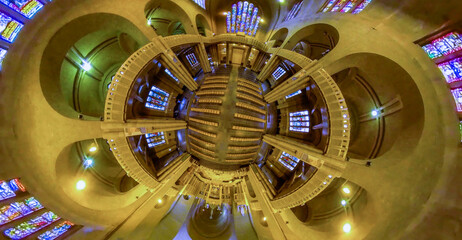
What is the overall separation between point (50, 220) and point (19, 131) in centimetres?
392

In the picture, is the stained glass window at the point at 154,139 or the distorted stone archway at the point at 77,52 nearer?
the distorted stone archway at the point at 77,52

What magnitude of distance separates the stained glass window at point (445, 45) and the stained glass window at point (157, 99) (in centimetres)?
1234

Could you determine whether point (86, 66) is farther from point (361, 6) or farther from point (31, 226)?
point (361, 6)

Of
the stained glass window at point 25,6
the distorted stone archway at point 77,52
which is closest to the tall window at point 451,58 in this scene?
the distorted stone archway at point 77,52

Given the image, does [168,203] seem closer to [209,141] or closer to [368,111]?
[209,141]

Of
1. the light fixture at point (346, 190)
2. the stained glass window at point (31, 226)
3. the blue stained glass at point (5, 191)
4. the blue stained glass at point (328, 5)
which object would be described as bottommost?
the stained glass window at point (31, 226)

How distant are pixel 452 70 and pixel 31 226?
1726 cm

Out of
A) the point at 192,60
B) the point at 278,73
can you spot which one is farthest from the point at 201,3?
the point at 278,73

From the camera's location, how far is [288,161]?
30.6 ft

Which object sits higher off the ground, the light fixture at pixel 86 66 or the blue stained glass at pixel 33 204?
the light fixture at pixel 86 66

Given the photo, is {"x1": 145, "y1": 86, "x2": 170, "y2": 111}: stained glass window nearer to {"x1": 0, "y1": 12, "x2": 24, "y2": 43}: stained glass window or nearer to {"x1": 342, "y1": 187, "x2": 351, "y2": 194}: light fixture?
{"x1": 0, "y1": 12, "x2": 24, "y2": 43}: stained glass window

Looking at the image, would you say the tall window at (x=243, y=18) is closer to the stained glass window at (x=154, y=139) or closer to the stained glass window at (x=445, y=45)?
the stained glass window at (x=154, y=139)

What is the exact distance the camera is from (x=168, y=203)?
973 cm

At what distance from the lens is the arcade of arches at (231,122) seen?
214 inches
